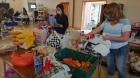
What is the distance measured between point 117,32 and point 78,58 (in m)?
0.76

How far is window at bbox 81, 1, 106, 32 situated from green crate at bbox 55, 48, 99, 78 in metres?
3.29

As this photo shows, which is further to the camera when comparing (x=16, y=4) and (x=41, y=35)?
(x=16, y=4)

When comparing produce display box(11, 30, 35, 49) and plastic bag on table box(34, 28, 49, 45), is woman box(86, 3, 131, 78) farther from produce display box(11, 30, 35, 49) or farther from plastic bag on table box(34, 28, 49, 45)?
produce display box(11, 30, 35, 49)

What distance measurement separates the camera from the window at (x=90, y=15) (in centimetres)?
473

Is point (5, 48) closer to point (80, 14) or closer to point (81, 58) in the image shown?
point (81, 58)

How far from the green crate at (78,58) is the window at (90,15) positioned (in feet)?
10.8

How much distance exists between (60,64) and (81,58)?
1.08 feet

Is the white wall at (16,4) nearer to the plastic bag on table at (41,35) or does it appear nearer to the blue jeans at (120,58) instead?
the plastic bag on table at (41,35)

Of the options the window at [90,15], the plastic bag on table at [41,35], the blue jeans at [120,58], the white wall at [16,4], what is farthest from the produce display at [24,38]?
the white wall at [16,4]

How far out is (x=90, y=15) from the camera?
5.00 meters

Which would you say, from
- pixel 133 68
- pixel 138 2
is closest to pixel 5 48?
pixel 133 68

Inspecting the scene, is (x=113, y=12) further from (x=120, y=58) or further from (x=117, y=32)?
(x=120, y=58)

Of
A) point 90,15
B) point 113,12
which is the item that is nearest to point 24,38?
point 113,12

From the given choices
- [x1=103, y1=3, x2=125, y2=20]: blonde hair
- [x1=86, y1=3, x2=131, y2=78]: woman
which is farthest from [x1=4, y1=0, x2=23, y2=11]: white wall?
[x1=103, y1=3, x2=125, y2=20]: blonde hair
